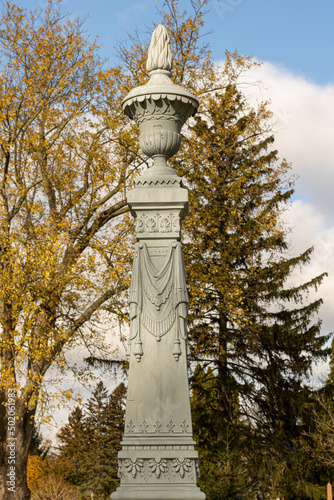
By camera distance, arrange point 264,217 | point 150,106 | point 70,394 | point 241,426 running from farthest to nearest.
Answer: point 241,426
point 264,217
point 70,394
point 150,106

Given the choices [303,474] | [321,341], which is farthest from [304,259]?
[303,474]

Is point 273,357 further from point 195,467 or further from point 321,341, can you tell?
point 195,467

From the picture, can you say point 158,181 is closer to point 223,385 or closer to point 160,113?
point 160,113

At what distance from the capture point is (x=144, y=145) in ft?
21.2

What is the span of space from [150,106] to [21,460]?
35.8 ft

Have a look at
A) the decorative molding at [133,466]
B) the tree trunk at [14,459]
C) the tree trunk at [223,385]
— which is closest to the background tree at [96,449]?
the tree trunk at [223,385]

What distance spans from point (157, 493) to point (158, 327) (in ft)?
4.91

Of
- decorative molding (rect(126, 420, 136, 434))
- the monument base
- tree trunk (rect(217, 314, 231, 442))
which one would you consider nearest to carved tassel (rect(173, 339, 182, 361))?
decorative molding (rect(126, 420, 136, 434))

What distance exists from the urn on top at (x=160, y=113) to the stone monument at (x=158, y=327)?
0.03 feet

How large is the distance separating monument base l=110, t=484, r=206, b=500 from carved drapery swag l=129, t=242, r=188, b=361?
1159 millimetres

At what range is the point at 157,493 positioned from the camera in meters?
5.21

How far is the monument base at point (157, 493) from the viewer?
204 inches

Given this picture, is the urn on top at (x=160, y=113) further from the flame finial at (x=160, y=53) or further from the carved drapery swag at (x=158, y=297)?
the carved drapery swag at (x=158, y=297)

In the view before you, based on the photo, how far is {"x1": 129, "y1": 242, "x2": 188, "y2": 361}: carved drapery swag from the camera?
225 inches
